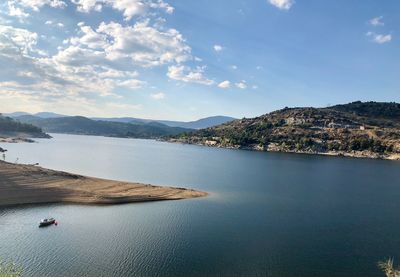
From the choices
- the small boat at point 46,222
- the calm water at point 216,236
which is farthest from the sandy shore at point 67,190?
the small boat at point 46,222

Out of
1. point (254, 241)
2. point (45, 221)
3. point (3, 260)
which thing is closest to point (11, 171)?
point (45, 221)

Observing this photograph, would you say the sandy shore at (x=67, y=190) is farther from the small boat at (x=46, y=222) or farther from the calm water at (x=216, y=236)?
the small boat at (x=46, y=222)

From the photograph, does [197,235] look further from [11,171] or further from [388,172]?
[388,172]

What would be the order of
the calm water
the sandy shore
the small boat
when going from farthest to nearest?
the sandy shore → the small boat → the calm water

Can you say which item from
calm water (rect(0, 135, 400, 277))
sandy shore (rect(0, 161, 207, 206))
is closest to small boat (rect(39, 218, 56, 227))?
calm water (rect(0, 135, 400, 277))

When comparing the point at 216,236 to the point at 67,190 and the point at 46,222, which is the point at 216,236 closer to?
the point at 46,222

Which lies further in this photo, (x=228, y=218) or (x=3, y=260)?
(x=228, y=218)

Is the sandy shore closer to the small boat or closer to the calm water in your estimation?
the calm water

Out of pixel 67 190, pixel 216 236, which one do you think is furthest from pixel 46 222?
pixel 216 236
